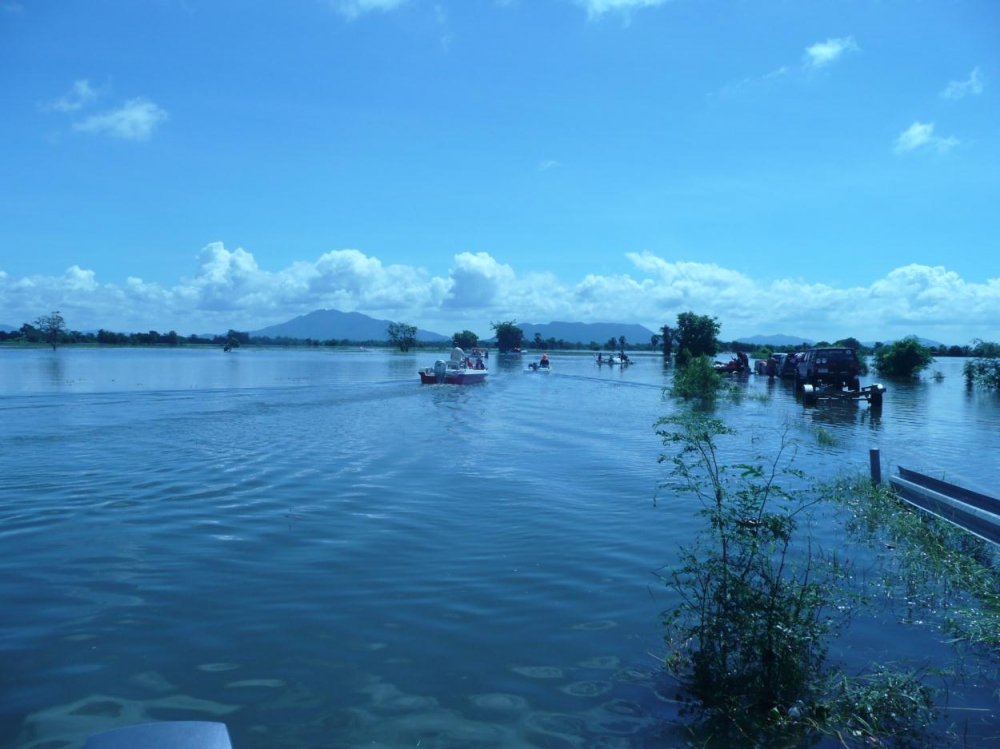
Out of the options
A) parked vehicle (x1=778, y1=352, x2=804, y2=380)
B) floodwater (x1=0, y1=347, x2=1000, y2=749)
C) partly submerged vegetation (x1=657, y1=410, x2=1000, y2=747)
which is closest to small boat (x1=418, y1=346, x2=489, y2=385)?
parked vehicle (x1=778, y1=352, x2=804, y2=380)

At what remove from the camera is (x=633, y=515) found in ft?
38.1

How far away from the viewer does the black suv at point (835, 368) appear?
3644 centimetres

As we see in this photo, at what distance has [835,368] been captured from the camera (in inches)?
1447

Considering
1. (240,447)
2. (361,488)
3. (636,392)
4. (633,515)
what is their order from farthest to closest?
(636,392), (240,447), (361,488), (633,515)

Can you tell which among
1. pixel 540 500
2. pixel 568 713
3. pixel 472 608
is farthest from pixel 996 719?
pixel 540 500

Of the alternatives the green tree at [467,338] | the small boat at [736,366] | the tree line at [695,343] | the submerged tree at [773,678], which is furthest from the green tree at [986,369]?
the green tree at [467,338]

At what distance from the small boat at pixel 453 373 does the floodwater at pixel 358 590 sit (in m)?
27.2

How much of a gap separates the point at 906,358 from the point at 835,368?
29.1m

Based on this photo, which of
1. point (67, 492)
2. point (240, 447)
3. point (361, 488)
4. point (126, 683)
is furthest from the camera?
point (240, 447)

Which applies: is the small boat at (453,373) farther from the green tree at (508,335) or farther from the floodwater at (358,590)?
the green tree at (508,335)

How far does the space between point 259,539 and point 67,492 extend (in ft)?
16.9

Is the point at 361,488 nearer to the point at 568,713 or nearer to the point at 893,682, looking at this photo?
the point at 568,713

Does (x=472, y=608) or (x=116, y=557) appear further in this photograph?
(x=116, y=557)

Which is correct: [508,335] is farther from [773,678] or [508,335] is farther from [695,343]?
[773,678]
